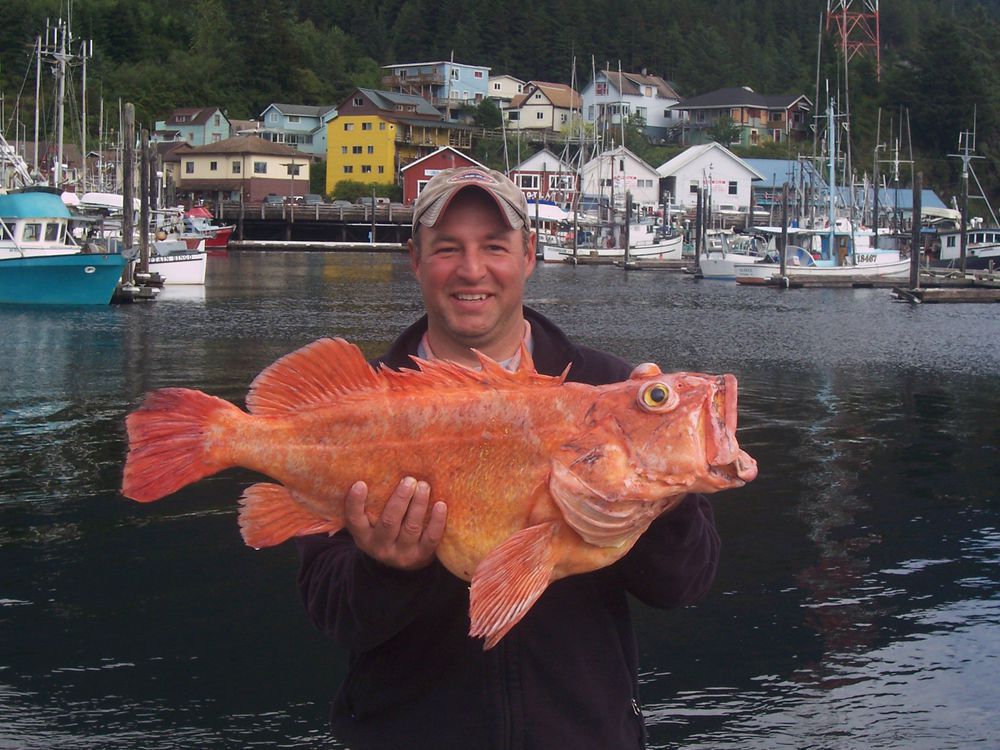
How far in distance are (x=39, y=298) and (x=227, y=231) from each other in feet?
163

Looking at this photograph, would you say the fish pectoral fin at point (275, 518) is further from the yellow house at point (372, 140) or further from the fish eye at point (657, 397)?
the yellow house at point (372, 140)

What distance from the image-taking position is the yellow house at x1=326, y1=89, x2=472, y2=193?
11406 centimetres

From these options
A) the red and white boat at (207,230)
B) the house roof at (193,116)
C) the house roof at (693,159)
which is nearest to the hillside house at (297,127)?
the house roof at (193,116)

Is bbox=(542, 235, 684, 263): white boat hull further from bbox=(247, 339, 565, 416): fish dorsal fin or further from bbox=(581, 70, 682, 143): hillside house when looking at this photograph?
bbox=(247, 339, 565, 416): fish dorsal fin

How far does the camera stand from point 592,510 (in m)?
2.89

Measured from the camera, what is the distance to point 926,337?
35969mm

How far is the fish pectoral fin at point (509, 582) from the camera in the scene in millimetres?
2842

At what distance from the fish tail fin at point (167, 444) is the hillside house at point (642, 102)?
450ft

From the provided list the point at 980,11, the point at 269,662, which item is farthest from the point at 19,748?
the point at 980,11

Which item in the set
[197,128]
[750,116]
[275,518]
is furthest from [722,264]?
[197,128]

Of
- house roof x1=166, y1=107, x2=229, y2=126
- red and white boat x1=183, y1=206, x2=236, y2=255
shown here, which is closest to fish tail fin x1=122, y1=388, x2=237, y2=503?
red and white boat x1=183, y1=206, x2=236, y2=255

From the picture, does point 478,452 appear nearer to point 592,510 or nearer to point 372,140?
point 592,510

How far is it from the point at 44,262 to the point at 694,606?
32.7 metres

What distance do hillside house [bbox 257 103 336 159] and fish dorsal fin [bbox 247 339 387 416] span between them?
12617 centimetres
